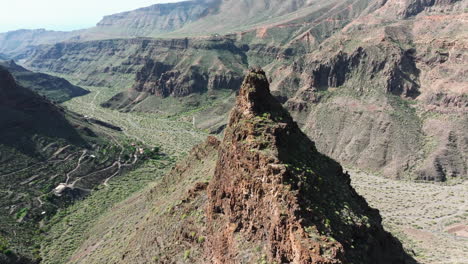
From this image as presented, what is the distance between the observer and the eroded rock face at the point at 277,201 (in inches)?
1145

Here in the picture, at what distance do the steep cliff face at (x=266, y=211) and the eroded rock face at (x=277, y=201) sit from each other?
87 mm

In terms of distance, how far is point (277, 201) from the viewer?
30812 mm

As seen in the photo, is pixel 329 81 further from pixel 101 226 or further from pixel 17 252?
pixel 17 252

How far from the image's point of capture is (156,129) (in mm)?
186750

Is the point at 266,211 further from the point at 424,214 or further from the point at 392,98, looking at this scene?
the point at 392,98

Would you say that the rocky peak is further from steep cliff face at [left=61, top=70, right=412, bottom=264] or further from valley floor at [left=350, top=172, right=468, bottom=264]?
valley floor at [left=350, top=172, right=468, bottom=264]

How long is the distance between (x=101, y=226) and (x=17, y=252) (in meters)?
17.3

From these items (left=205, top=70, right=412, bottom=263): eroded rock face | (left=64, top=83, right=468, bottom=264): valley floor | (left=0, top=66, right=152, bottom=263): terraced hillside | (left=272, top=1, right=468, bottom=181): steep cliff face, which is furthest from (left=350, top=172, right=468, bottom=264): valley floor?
(left=0, top=66, right=152, bottom=263): terraced hillside

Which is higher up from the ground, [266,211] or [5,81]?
[5,81]

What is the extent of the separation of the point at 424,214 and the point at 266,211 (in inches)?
2739

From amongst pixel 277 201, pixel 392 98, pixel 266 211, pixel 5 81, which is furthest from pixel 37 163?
pixel 392 98

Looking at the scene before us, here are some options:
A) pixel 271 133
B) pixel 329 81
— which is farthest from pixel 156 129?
pixel 271 133

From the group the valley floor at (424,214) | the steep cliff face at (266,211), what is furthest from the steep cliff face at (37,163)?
the valley floor at (424,214)

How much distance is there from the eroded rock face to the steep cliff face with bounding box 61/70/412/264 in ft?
0.29
